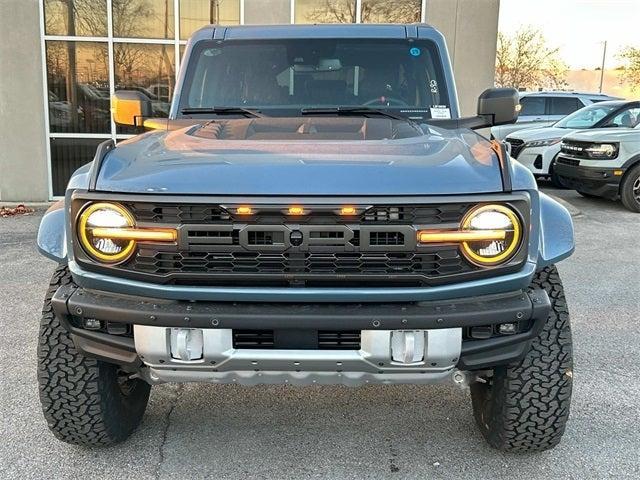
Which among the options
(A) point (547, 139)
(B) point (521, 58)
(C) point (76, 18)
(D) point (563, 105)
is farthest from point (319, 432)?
(B) point (521, 58)

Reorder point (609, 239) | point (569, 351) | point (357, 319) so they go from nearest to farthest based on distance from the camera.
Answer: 1. point (357, 319)
2. point (569, 351)
3. point (609, 239)

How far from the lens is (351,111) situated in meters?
3.52

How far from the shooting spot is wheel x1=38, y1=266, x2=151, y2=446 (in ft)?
9.04

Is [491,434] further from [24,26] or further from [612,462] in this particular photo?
[24,26]

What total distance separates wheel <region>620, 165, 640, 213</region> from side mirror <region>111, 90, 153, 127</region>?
8425 mm

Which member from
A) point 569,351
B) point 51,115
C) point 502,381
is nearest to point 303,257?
point 502,381

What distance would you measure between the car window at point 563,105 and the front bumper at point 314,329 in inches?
541

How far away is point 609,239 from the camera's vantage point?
8102 millimetres

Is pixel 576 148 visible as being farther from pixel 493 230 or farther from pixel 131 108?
pixel 493 230

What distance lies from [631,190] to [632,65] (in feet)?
134

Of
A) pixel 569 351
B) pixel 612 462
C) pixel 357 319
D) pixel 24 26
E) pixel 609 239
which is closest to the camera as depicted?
pixel 357 319

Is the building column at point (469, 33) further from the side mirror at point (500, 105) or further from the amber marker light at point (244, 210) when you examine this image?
the amber marker light at point (244, 210)

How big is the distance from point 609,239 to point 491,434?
6.05 metres

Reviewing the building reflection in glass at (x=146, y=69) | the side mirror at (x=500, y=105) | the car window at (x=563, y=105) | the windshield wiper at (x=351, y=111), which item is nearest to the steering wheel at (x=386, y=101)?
the windshield wiper at (x=351, y=111)
